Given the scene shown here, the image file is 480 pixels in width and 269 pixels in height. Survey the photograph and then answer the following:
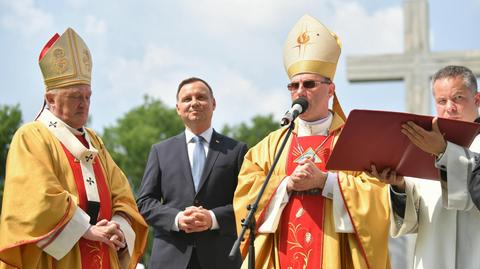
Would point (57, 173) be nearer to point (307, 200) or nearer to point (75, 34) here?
point (75, 34)

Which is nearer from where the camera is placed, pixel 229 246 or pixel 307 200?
pixel 307 200

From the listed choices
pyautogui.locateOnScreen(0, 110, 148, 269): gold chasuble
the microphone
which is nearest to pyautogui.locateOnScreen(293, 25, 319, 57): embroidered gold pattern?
the microphone

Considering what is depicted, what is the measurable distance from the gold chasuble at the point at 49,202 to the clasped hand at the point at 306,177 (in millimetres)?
1327

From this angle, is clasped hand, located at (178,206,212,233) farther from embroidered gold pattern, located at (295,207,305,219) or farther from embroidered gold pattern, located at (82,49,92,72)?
embroidered gold pattern, located at (82,49,92,72)

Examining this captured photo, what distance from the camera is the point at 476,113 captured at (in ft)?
21.8

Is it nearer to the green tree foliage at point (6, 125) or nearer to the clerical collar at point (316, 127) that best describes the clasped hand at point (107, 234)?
the clerical collar at point (316, 127)

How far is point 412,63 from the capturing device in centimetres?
1461

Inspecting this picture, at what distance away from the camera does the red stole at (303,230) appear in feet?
21.8

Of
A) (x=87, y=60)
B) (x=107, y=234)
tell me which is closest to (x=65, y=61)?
(x=87, y=60)

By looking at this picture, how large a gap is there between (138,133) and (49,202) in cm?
3769

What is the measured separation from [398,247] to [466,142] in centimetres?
2353

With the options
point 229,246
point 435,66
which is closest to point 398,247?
point 435,66

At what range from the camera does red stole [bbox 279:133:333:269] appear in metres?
6.63

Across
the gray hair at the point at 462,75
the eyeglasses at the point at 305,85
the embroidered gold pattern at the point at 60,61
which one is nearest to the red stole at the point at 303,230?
the eyeglasses at the point at 305,85
